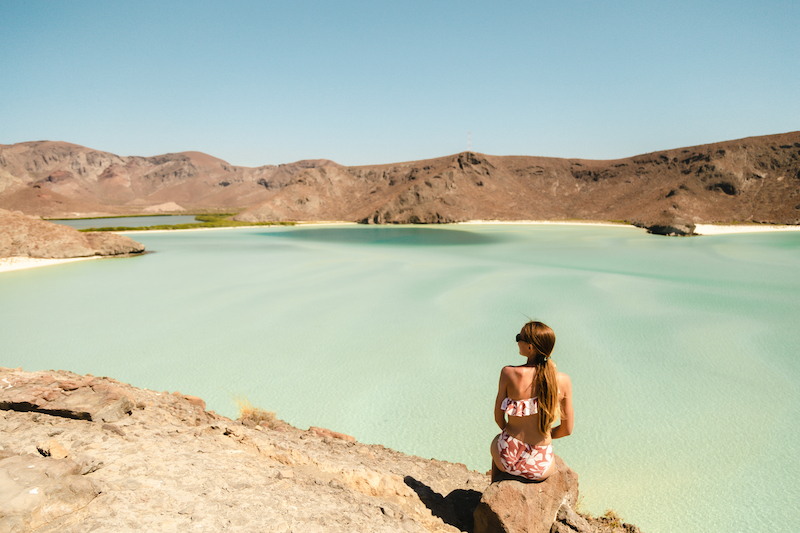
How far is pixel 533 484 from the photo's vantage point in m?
3.29

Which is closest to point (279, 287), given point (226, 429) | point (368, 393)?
point (368, 393)

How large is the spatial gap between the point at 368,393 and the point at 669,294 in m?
14.4

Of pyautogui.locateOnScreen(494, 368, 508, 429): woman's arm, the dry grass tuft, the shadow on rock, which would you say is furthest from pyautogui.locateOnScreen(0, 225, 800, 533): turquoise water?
pyautogui.locateOnScreen(494, 368, 508, 429): woman's arm

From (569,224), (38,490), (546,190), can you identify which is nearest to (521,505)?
(38,490)

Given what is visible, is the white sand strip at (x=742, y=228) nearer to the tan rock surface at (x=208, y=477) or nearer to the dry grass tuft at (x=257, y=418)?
the dry grass tuft at (x=257, y=418)

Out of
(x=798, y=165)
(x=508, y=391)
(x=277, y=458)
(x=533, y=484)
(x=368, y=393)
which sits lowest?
(x=368, y=393)

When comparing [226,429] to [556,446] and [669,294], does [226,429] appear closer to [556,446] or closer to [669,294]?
[556,446]

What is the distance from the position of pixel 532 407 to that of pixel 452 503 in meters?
1.63

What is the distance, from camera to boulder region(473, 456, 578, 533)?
321 cm

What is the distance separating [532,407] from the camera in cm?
308

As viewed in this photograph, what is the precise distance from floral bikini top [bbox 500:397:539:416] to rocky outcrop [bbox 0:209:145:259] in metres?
34.3

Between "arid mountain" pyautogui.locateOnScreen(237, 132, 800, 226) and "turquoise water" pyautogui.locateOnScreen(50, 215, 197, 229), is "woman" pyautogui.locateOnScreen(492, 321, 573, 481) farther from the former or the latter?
"arid mountain" pyautogui.locateOnScreen(237, 132, 800, 226)

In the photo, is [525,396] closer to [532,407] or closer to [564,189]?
[532,407]

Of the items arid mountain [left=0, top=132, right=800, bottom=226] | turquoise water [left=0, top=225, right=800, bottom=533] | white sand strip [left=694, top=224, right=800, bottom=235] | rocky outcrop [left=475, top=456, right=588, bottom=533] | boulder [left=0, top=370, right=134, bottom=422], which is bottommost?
turquoise water [left=0, top=225, right=800, bottom=533]
